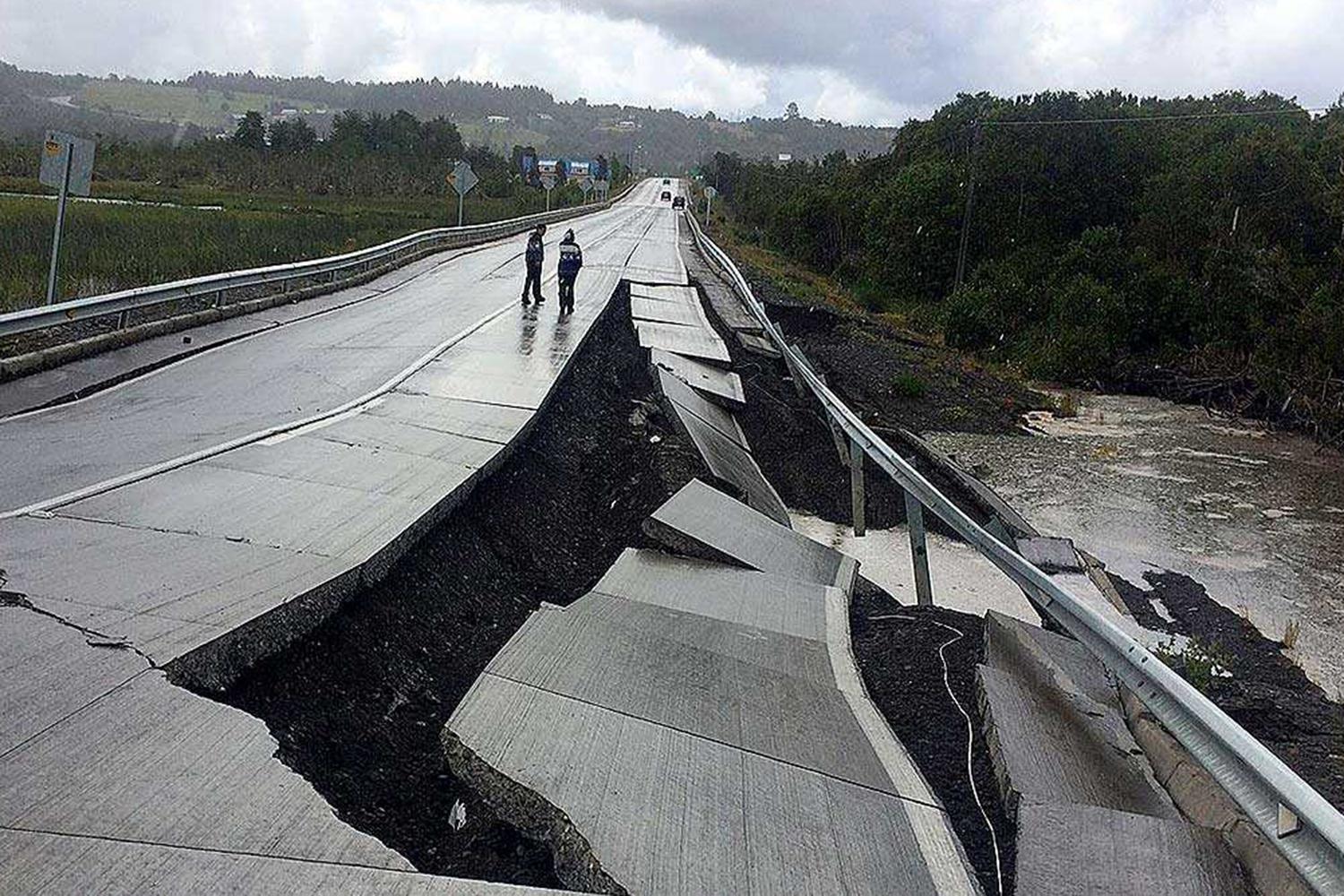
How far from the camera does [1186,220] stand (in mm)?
31969

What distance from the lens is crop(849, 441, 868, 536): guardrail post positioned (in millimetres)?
11281

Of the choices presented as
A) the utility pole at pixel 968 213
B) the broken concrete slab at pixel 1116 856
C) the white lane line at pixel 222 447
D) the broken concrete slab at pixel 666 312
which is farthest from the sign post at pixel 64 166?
the utility pole at pixel 968 213

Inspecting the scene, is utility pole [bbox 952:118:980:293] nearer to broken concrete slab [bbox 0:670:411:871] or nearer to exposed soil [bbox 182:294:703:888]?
exposed soil [bbox 182:294:703:888]

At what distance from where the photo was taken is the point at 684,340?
63.4 ft

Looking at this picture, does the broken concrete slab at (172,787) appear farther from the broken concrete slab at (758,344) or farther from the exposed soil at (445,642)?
the broken concrete slab at (758,344)

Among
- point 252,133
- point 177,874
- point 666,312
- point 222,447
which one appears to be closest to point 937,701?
point 177,874

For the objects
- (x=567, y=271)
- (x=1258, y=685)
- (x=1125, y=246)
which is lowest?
(x=1258, y=685)

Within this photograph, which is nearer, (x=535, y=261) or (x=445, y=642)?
(x=445, y=642)

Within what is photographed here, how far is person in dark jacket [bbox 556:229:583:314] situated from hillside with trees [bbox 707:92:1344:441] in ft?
40.4

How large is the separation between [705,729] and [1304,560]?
11265 mm

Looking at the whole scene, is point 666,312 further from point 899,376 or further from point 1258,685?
point 1258,685

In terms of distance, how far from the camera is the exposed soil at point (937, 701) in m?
4.23

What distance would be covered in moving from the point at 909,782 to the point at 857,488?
746 centimetres

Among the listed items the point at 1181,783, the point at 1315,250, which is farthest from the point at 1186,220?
the point at 1181,783
